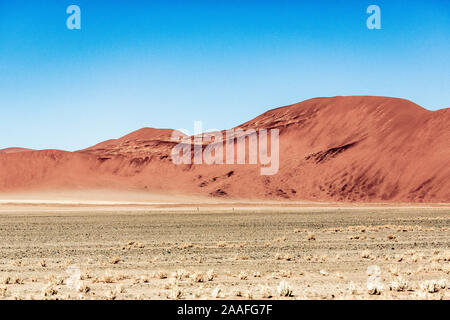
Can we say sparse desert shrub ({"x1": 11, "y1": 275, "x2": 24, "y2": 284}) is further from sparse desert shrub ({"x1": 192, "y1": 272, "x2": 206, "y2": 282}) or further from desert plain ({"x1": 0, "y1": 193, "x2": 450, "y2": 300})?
sparse desert shrub ({"x1": 192, "y1": 272, "x2": 206, "y2": 282})

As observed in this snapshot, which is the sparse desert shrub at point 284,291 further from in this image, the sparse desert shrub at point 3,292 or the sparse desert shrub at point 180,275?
the sparse desert shrub at point 3,292

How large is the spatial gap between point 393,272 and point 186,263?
257 inches

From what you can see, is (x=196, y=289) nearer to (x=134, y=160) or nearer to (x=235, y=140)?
(x=235, y=140)

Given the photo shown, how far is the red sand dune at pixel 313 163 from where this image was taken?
78625 millimetres

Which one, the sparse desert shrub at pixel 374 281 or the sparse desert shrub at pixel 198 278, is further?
the sparse desert shrub at pixel 198 278

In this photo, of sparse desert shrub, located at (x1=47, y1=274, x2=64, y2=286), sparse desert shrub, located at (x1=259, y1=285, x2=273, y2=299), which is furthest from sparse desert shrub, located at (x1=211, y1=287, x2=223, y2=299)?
sparse desert shrub, located at (x1=47, y1=274, x2=64, y2=286)

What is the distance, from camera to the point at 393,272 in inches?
546

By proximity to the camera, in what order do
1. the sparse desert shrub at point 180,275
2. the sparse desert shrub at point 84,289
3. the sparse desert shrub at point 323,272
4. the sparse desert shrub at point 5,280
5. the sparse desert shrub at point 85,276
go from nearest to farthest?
the sparse desert shrub at point 84,289 < the sparse desert shrub at point 5,280 < the sparse desert shrub at point 180,275 < the sparse desert shrub at point 85,276 < the sparse desert shrub at point 323,272

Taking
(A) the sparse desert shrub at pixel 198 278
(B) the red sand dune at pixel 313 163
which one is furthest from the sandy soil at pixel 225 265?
(B) the red sand dune at pixel 313 163

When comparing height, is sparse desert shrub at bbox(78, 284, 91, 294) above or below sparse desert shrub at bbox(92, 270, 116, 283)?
above

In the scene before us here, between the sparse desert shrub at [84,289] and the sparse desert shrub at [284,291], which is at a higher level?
the sparse desert shrub at [284,291]

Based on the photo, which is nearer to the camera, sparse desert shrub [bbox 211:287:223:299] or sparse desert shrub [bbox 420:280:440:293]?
sparse desert shrub [bbox 211:287:223:299]

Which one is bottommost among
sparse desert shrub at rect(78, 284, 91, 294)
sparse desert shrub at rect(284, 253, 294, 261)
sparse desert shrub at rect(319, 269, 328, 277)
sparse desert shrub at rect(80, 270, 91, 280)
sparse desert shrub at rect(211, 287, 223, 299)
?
sparse desert shrub at rect(284, 253, 294, 261)

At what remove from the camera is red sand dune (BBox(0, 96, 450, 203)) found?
78.6 metres
